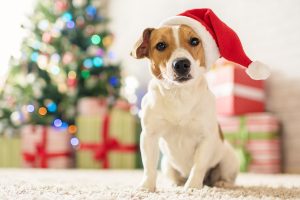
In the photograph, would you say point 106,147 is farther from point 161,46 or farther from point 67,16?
point 161,46

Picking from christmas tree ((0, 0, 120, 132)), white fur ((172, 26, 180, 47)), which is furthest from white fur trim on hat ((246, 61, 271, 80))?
christmas tree ((0, 0, 120, 132))

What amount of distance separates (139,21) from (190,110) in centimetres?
286

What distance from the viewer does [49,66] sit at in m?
3.54

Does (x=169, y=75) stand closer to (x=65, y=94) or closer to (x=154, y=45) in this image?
(x=154, y=45)

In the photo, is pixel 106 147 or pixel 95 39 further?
pixel 95 39

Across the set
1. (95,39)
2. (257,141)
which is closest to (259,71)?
(257,141)

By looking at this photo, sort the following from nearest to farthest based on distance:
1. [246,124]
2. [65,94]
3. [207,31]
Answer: [207,31], [246,124], [65,94]

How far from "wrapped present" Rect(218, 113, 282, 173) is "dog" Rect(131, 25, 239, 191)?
1.30 metres

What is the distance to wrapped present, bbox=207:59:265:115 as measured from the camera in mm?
2846

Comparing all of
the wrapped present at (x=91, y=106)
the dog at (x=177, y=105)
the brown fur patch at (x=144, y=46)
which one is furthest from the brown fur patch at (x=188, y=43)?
the wrapped present at (x=91, y=106)

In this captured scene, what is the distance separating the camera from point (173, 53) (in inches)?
52.7

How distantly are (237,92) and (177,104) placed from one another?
152 centimetres

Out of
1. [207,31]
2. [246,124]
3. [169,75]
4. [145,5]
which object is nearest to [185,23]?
[207,31]

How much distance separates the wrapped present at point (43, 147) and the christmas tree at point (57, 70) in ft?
0.40
